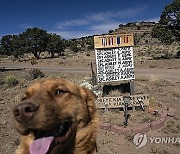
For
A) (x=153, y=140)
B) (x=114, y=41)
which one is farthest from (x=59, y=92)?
(x=114, y=41)

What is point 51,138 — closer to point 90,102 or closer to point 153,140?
point 90,102

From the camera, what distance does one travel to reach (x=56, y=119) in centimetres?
304

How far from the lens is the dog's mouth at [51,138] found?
2961 millimetres

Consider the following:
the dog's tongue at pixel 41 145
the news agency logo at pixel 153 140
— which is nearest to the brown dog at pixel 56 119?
the dog's tongue at pixel 41 145

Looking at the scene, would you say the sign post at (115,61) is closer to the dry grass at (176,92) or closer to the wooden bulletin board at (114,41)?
the wooden bulletin board at (114,41)

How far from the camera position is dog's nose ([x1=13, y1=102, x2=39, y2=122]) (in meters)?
2.71

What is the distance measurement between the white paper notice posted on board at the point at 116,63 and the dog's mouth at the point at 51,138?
8.31 metres

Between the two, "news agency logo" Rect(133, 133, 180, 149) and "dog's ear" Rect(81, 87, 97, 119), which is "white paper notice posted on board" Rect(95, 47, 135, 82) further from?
"dog's ear" Rect(81, 87, 97, 119)

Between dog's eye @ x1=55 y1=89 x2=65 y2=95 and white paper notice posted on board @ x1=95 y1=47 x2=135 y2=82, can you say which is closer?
dog's eye @ x1=55 y1=89 x2=65 y2=95

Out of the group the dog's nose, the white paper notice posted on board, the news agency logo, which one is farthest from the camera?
the white paper notice posted on board

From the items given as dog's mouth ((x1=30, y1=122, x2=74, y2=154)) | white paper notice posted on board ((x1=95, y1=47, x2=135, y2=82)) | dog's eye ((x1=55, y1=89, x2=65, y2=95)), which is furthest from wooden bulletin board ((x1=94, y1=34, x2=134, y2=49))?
dog's mouth ((x1=30, y1=122, x2=74, y2=154))

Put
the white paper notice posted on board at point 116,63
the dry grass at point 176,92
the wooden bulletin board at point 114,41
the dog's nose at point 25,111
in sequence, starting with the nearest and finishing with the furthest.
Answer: the dog's nose at point 25,111
the wooden bulletin board at point 114,41
the white paper notice posted on board at point 116,63
the dry grass at point 176,92

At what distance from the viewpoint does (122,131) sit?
8.32 meters

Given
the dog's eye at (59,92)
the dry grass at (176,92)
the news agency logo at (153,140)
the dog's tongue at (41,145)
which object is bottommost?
the news agency logo at (153,140)
